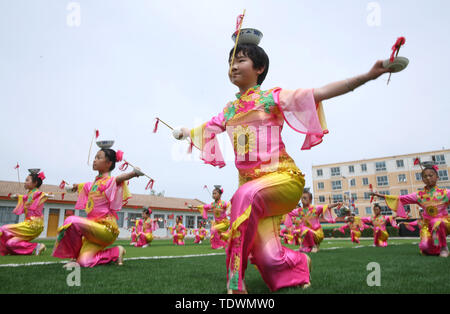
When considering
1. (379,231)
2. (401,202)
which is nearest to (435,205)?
(401,202)

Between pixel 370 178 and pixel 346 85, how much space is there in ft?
138

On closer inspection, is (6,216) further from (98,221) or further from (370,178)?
(370,178)

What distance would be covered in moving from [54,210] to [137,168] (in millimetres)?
24059

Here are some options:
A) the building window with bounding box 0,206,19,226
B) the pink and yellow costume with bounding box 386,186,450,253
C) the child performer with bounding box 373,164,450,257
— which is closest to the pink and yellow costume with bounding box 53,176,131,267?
the child performer with bounding box 373,164,450,257

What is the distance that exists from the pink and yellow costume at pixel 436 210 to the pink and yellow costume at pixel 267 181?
5114 millimetres

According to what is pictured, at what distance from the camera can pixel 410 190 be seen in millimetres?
36531

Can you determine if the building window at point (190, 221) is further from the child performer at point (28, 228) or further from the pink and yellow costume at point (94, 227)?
the pink and yellow costume at point (94, 227)

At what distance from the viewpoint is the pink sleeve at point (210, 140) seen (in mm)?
2971

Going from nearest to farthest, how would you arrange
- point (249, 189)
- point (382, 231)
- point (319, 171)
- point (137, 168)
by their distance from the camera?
point (249, 189), point (137, 168), point (382, 231), point (319, 171)

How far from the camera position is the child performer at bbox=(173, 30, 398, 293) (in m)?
2.21

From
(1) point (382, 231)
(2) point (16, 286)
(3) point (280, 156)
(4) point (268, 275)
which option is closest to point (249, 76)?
(3) point (280, 156)

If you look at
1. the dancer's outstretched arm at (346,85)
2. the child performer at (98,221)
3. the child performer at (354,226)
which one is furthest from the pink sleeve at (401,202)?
the child performer at (354,226)
